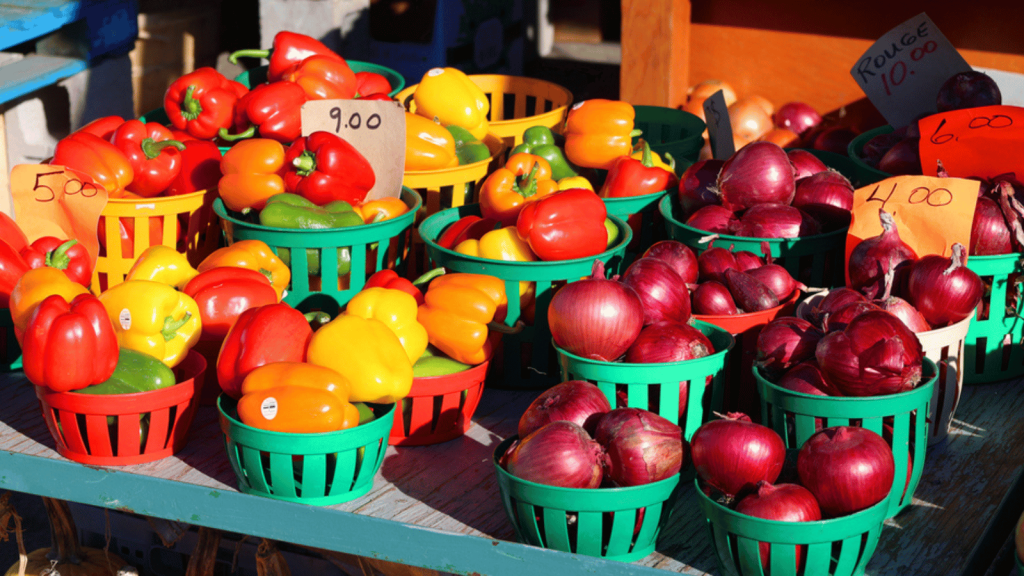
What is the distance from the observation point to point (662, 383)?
64.7 inches

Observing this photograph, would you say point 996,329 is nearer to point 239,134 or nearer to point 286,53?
point 239,134

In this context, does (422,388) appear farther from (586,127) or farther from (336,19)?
(336,19)

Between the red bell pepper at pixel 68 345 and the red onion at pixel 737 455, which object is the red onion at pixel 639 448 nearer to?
the red onion at pixel 737 455

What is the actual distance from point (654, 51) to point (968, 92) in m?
1.17

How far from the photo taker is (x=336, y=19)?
482 cm

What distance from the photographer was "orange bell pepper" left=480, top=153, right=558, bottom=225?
226cm

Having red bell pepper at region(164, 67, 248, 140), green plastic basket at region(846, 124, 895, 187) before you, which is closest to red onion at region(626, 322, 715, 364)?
green plastic basket at region(846, 124, 895, 187)

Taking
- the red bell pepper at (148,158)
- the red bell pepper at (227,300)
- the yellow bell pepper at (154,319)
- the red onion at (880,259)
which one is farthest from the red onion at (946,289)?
the red bell pepper at (148,158)

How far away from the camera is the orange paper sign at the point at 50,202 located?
219 centimetres

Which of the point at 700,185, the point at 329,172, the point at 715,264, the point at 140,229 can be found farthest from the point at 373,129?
the point at 715,264

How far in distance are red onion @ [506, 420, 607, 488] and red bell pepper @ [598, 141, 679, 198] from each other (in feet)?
3.47

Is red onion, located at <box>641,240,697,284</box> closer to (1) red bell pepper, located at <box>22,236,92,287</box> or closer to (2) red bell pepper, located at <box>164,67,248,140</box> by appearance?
(1) red bell pepper, located at <box>22,236,92,287</box>

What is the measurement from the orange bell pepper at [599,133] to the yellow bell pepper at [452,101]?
0.30 meters

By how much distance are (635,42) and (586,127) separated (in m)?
0.80
